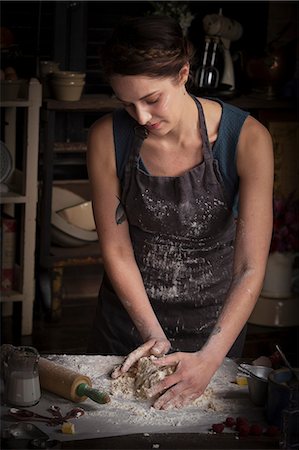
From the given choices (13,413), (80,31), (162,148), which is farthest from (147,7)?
(13,413)

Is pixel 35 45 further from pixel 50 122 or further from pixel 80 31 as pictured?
pixel 50 122

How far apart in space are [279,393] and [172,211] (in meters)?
0.83

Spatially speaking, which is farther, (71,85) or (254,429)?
(71,85)

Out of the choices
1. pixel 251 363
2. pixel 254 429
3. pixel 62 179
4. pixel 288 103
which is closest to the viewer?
pixel 254 429

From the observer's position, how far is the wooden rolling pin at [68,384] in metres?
2.46

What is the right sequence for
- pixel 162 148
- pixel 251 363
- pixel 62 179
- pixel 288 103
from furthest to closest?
pixel 62 179 < pixel 288 103 < pixel 162 148 < pixel 251 363

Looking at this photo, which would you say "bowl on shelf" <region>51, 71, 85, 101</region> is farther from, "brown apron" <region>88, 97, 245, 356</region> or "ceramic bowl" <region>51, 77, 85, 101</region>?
"brown apron" <region>88, 97, 245, 356</region>

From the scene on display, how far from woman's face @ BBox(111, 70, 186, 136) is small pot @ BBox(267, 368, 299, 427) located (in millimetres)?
777

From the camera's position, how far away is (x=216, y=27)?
550 cm

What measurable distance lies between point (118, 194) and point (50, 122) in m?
2.23

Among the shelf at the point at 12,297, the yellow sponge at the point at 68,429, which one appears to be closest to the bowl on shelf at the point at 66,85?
the shelf at the point at 12,297

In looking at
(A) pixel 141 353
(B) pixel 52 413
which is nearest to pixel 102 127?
(A) pixel 141 353

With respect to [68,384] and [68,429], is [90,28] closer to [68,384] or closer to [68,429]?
[68,384]

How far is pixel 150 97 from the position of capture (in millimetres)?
2557
